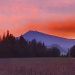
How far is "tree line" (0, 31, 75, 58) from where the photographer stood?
1527 cm

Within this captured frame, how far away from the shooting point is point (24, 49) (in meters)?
16.7
